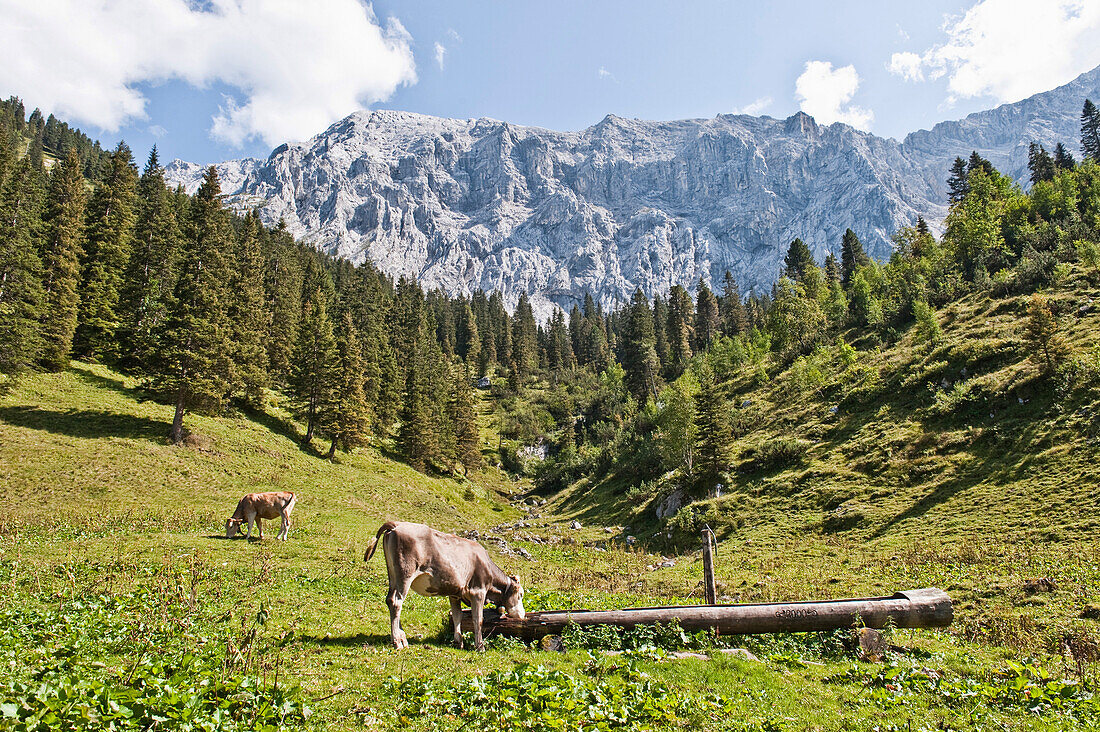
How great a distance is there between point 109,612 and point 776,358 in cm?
7760

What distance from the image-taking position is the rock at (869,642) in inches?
464

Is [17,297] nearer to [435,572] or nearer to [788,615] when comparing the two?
[435,572]

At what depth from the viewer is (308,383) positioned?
52.1 m

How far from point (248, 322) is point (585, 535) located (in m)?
39.9

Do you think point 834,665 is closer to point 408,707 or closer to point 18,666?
point 408,707

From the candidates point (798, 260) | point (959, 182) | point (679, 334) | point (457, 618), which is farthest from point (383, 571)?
point (959, 182)

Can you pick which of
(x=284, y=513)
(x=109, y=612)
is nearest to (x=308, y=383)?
(x=284, y=513)

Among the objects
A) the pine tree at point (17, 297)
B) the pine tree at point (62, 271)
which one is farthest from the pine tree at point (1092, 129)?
the pine tree at point (62, 271)

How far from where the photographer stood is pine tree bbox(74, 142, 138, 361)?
46281 millimetres

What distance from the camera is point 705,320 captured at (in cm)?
11044

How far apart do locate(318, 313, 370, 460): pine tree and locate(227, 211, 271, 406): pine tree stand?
258 inches

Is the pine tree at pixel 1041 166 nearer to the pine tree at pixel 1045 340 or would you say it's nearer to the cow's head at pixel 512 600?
the pine tree at pixel 1045 340

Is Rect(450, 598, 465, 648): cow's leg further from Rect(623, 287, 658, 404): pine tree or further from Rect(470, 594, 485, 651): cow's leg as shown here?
Rect(623, 287, 658, 404): pine tree

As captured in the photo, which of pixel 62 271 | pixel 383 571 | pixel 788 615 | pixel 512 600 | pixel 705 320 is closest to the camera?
pixel 512 600
